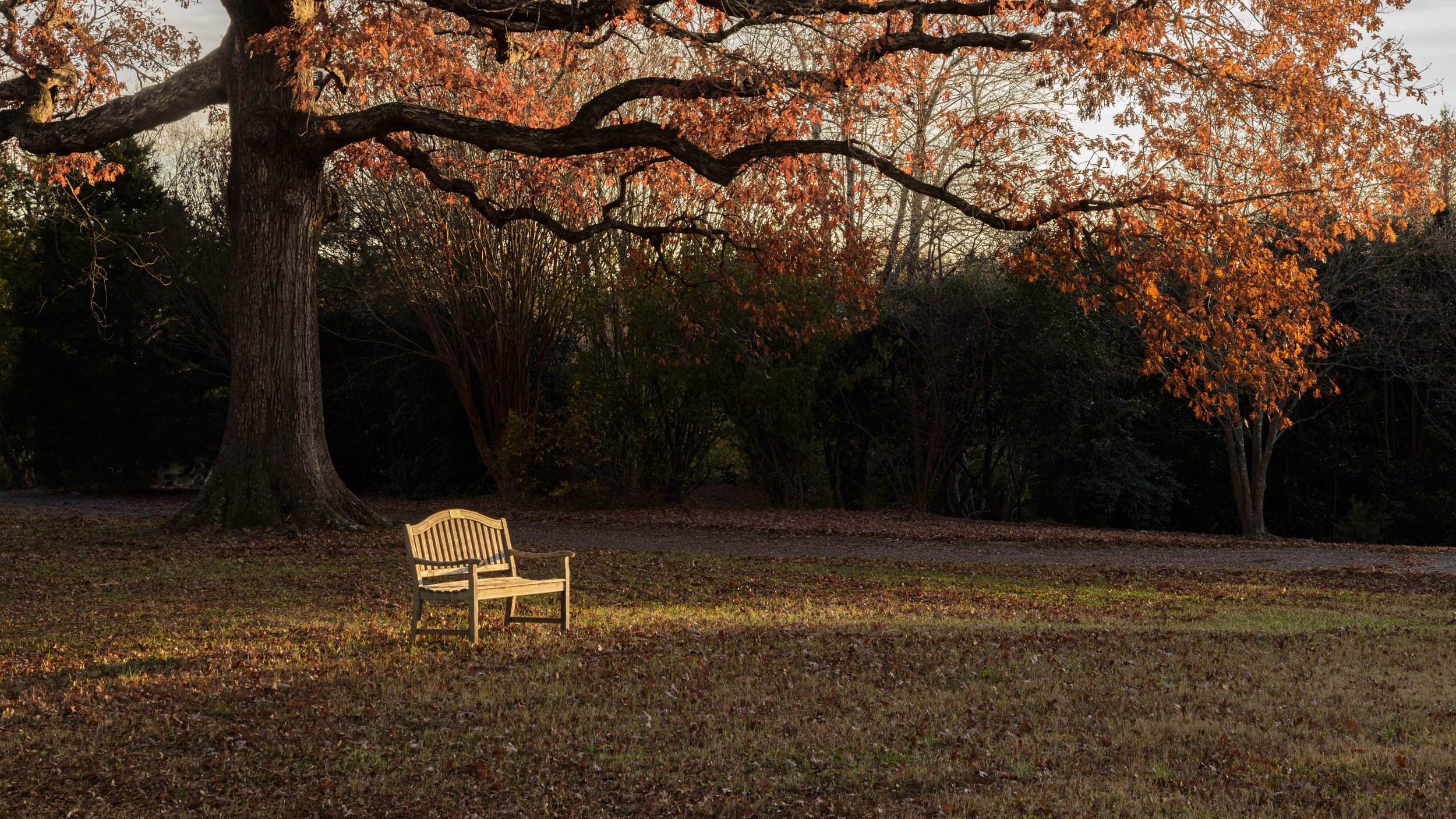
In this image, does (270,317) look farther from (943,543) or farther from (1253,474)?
(1253,474)

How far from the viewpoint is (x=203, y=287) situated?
22578mm

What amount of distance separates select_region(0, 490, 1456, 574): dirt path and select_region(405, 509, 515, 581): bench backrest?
4505 mm

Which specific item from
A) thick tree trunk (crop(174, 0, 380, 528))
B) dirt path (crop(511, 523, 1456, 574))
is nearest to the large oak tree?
thick tree trunk (crop(174, 0, 380, 528))

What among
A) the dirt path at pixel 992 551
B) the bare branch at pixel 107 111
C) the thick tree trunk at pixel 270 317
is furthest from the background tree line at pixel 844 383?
the thick tree trunk at pixel 270 317

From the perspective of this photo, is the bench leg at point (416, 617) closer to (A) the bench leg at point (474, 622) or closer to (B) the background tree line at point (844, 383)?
(A) the bench leg at point (474, 622)

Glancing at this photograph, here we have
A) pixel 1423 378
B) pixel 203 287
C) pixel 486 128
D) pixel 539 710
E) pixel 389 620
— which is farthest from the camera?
pixel 203 287

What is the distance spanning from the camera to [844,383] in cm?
1848

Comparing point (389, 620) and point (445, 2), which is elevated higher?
point (445, 2)

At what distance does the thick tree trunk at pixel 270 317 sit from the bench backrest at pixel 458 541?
20.4ft

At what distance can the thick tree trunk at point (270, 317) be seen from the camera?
14281mm

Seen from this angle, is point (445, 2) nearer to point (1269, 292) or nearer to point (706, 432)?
point (706, 432)

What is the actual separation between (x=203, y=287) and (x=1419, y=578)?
20.5m

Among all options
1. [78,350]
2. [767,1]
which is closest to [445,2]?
[767,1]

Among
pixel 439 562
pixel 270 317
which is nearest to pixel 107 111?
pixel 270 317
